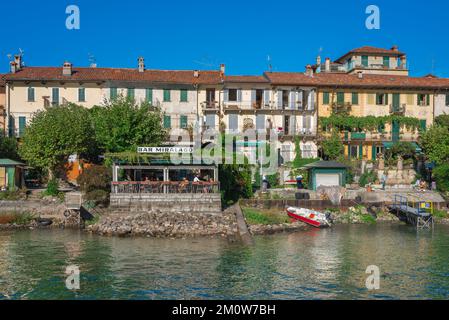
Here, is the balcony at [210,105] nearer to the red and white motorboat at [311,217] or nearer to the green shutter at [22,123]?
the green shutter at [22,123]

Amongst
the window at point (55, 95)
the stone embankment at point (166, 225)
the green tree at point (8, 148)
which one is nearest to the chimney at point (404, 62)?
the window at point (55, 95)

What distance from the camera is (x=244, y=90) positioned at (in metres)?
54.7

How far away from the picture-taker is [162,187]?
118ft

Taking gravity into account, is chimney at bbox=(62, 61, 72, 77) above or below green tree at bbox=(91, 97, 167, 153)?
above

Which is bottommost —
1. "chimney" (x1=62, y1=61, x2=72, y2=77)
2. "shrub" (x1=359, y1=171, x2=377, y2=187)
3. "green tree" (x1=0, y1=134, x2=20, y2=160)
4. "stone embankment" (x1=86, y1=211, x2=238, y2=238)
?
"stone embankment" (x1=86, y1=211, x2=238, y2=238)

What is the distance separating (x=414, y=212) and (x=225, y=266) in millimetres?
19141

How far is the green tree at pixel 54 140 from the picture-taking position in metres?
42.5

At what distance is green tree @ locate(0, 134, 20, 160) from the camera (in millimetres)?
46406

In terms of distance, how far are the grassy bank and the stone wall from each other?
2.18 meters

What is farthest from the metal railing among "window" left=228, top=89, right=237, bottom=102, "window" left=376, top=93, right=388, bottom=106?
"window" left=376, top=93, right=388, bottom=106

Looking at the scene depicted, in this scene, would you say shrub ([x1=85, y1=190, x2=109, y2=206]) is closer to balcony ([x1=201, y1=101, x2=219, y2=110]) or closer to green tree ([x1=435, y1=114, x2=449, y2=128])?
balcony ([x1=201, y1=101, x2=219, y2=110])

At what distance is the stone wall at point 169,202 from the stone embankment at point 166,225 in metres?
1.09

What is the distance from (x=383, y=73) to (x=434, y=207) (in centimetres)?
2844

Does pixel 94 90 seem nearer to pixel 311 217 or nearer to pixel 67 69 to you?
pixel 67 69
